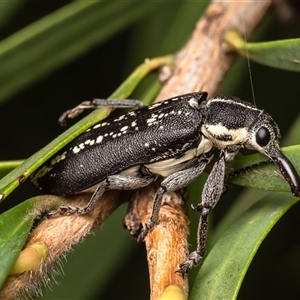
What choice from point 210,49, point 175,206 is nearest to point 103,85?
point 210,49

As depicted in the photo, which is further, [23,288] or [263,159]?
[263,159]

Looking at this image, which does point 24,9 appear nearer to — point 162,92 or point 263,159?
point 162,92

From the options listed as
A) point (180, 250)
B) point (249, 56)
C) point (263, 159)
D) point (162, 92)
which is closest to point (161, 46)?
point (162, 92)

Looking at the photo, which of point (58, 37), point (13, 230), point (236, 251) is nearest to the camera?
point (13, 230)

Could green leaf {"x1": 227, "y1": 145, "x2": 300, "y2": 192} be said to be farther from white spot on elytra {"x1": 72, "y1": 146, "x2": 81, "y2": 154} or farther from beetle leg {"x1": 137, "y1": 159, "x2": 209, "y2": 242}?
white spot on elytra {"x1": 72, "y1": 146, "x2": 81, "y2": 154}

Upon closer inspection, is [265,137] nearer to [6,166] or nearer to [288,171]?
[288,171]

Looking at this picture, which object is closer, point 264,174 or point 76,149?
point 264,174

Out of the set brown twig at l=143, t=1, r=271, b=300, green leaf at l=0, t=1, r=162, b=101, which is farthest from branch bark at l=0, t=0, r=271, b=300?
green leaf at l=0, t=1, r=162, b=101
